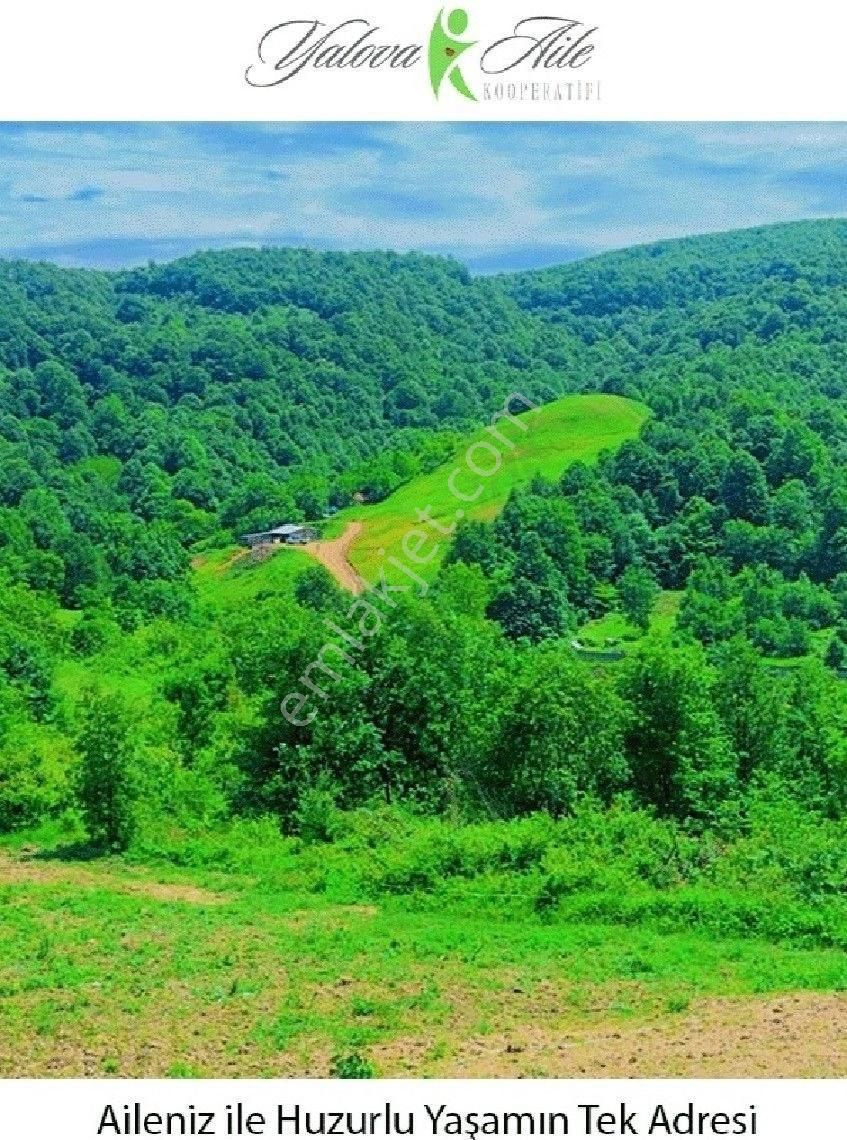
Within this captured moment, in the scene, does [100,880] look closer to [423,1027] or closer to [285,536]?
[423,1027]

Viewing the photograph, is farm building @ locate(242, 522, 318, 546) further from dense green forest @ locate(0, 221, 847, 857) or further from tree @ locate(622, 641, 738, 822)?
tree @ locate(622, 641, 738, 822)

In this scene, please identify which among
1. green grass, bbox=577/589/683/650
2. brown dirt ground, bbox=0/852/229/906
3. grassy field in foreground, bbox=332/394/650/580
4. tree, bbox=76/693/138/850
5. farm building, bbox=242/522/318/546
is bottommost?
brown dirt ground, bbox=0/852/229/906

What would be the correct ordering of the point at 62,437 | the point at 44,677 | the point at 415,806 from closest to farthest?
the point at 415,806 < the point at 44,677 < the point at 62,437

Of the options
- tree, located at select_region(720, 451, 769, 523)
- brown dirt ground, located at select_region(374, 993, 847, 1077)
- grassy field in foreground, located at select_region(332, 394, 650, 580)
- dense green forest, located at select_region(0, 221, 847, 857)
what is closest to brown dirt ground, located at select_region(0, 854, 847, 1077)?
brown dirt ground, located at select_region(374, 993, 847, 1077)

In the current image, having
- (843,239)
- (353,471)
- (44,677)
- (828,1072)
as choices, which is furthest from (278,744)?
(843,239)

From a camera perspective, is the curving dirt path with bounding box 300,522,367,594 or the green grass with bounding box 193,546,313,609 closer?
the curving dirt path with bounding box 300,522,367,594
